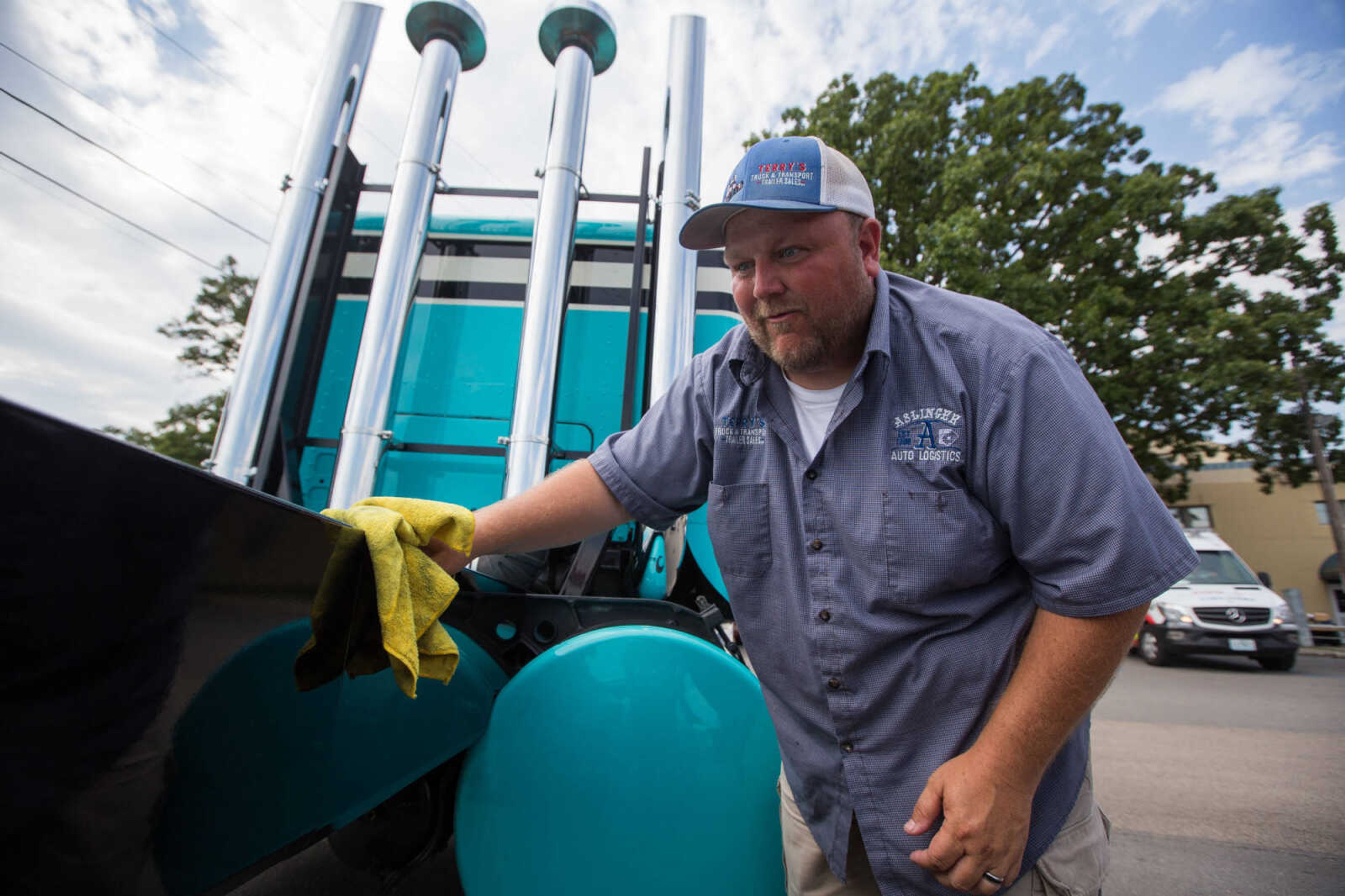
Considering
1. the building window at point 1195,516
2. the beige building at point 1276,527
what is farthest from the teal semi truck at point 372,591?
the beige building at point 1276,527

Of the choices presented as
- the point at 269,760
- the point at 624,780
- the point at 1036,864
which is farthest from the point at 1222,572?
the point at 269,760

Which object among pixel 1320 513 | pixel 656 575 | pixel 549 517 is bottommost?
pixel 656 575

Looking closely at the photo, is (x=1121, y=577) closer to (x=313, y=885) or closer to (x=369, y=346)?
(x=313, y=885)

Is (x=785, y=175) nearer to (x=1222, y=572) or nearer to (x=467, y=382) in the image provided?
(x=467, y=382)

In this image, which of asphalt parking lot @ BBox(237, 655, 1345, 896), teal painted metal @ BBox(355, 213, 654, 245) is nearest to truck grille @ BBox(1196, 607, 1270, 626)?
asphalt parking lot @ BBox(237, 655, 1345, 896)

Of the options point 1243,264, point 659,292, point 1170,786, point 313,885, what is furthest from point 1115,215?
point 313,885

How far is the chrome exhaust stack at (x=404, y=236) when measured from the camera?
2547 millimetres

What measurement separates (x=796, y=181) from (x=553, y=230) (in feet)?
5.61

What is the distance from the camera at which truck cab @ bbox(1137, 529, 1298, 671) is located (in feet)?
27.7

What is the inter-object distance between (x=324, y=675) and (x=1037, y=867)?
3.72 ft

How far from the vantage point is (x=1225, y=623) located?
8594mm

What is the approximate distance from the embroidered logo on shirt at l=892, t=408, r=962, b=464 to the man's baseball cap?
402 millimetres

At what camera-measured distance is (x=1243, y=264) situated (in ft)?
39.9

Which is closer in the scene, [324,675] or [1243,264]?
[324,675]
